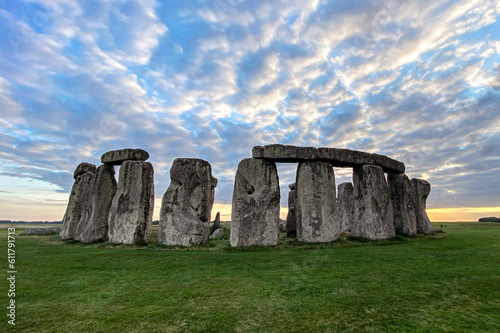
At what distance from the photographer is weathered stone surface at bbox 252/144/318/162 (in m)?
10.8

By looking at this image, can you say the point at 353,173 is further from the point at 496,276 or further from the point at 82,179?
the point at 82,179

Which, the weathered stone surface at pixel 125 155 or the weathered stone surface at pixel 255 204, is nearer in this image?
the weathered stone surface at pixel 255 204

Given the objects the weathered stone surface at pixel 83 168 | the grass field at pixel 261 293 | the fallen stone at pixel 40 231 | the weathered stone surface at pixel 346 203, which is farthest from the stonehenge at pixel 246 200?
the fallen stone at pixel 40 231

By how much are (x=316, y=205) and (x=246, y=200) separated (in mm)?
2814

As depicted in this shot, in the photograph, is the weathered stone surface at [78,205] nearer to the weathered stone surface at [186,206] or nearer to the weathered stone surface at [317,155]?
the weathered stone surface at [186,206]

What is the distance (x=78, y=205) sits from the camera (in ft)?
46.9

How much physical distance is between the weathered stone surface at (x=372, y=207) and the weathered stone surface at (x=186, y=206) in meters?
6.57

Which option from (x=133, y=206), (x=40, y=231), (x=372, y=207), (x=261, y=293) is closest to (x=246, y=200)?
(x=133, y=206)

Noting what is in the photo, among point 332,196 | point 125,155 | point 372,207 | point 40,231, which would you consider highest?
point 125,155

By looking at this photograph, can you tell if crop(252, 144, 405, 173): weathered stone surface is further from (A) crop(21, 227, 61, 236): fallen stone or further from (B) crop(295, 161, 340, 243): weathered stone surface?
(A) crop(21, 227, 61, 236): fallen stone

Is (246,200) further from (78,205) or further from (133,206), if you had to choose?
(78,205)

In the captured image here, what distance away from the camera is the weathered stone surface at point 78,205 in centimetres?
1311

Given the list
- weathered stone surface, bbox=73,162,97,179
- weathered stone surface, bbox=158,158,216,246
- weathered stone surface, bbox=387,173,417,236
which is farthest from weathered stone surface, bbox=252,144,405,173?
weathered stone surface, bbox=73,162,97,179

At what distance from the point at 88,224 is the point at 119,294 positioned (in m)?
8.96
